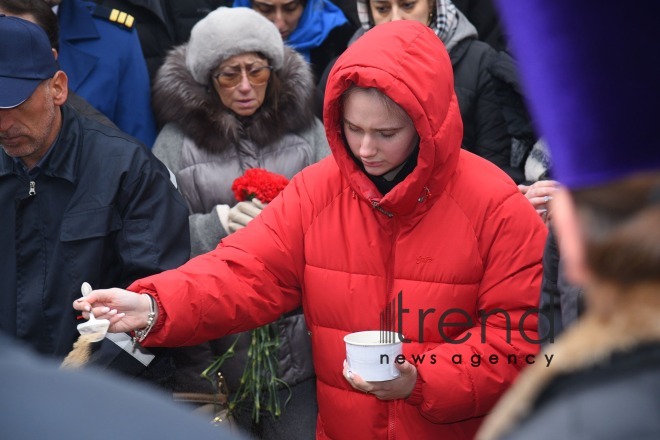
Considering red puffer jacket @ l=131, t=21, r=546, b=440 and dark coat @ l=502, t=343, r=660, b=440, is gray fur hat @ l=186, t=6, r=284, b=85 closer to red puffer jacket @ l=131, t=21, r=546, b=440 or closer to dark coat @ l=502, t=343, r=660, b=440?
red puffer jacket @ l=131, t=21, r=546, b=440

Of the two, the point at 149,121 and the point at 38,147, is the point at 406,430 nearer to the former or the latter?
the point at 38,147

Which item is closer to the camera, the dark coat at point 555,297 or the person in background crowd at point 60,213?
the dark coat at point 555,297

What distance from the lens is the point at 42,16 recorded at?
4684 millimetres

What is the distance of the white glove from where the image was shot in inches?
172

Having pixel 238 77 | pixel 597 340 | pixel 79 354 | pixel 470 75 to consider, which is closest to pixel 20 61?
pixel 238 77

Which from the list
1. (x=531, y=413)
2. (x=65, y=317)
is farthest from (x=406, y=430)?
(x=531, y=413)

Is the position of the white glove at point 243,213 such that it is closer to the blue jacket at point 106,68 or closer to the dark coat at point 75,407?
the blue jacket at point 106,68

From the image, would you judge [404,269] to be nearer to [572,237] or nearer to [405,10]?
[405,10]

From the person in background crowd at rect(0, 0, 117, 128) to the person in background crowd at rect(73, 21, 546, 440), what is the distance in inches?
53.0

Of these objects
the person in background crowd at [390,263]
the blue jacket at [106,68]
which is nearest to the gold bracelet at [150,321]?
the person in background crowd at [390,263]

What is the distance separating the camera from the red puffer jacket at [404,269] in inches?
133

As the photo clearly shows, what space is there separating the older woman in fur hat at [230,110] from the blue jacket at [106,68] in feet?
0.45

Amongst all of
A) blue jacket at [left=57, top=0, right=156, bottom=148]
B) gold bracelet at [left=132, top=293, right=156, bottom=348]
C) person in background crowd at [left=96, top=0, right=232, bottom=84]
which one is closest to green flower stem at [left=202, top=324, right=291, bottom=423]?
gold bracelet at [left=132, top=293, right=156, bottom=348]

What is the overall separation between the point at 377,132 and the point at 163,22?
242 centimetres
